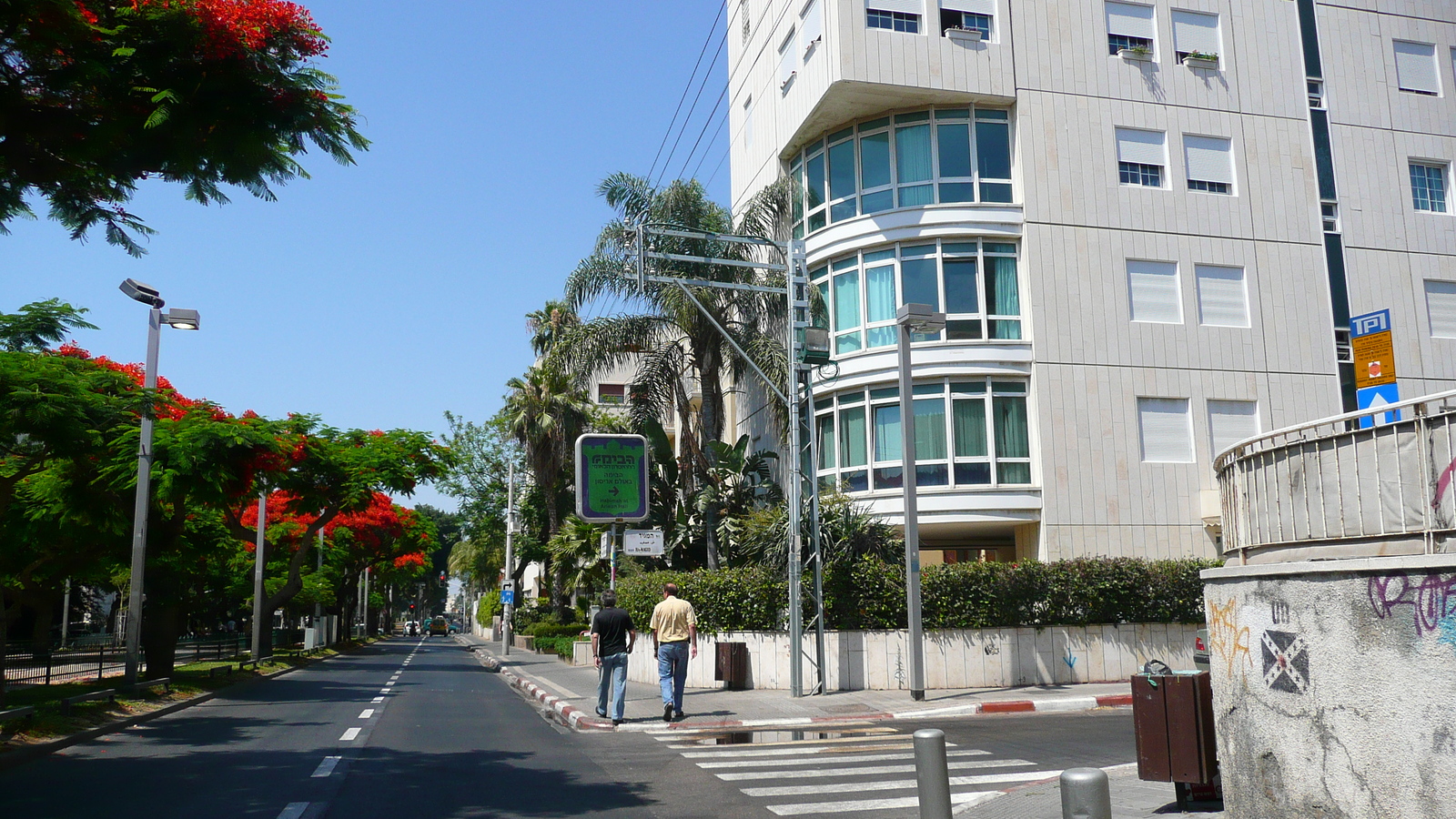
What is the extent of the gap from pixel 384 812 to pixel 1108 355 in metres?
19.6

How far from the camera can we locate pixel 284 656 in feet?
115

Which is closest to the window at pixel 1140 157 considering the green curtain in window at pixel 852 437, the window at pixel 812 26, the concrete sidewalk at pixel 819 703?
the window at pixel 812 26

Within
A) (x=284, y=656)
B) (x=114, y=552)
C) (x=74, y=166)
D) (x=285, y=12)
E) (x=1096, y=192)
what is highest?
(x=1096, y=192)

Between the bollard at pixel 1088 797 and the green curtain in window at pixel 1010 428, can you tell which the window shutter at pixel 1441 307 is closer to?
the green curtain in window at pixel 1010 428

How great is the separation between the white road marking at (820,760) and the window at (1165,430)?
46.7 ft

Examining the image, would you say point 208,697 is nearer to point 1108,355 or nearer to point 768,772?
point 768,772

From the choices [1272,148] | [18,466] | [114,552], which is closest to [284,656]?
[114,552]

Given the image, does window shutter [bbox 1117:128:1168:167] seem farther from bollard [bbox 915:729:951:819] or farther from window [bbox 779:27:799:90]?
bollard [bbox 915:729:951:819]

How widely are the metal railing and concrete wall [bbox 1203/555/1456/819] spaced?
367mm

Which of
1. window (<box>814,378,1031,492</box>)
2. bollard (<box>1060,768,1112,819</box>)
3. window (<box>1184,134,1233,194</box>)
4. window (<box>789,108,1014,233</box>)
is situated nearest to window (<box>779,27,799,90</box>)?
window (<box>789,108,1014,233</box>)

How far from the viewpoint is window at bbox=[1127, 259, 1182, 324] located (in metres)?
24.3

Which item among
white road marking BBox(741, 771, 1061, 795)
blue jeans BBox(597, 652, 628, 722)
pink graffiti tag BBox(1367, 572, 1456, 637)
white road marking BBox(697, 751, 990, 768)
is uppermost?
pink graffiti tag BBox(1367, 572, 1456, 637)

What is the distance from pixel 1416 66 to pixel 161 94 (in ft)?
97.9

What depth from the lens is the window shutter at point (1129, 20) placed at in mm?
25281
